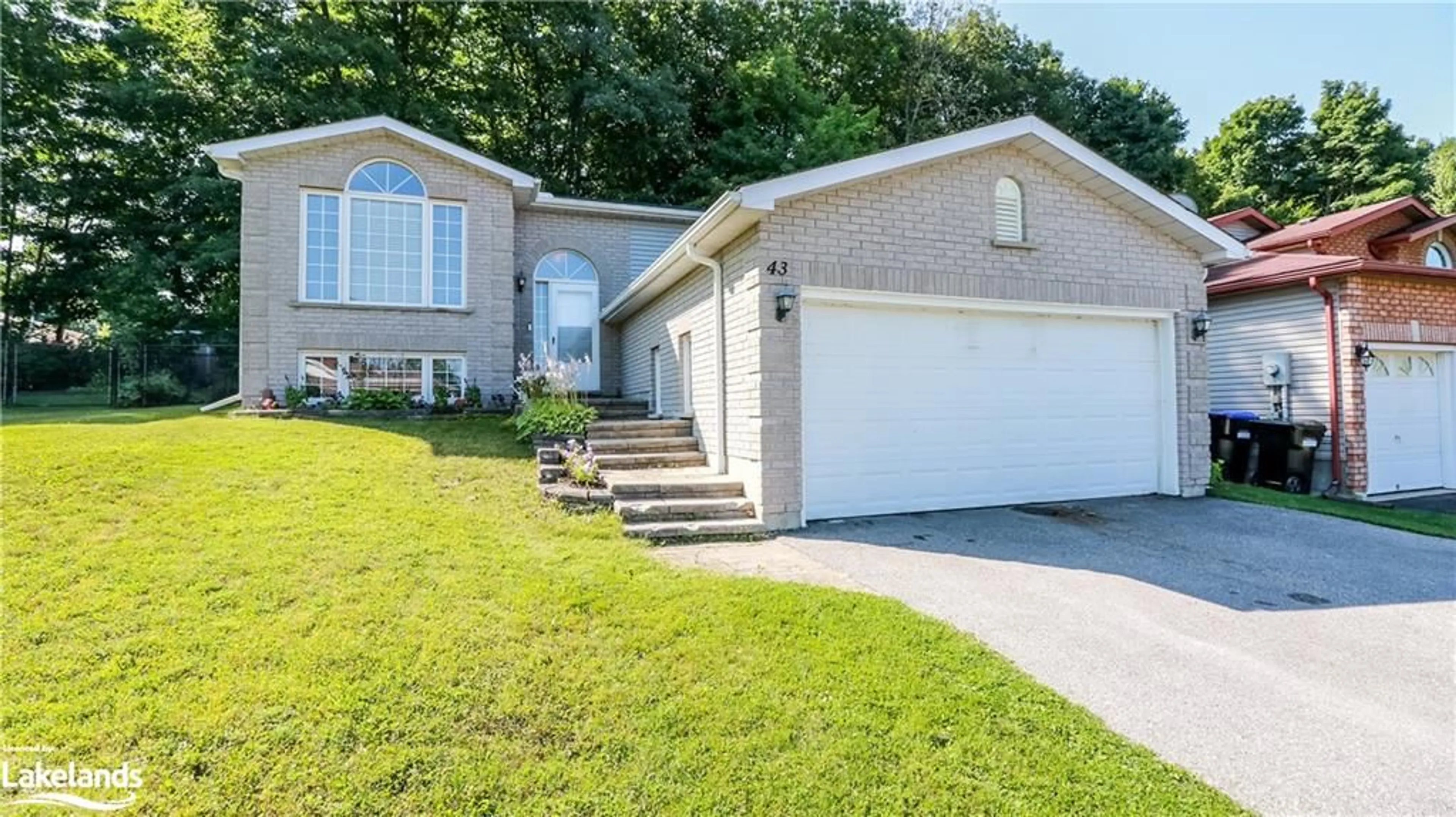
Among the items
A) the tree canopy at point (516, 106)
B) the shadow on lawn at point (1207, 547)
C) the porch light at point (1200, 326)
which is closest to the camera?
the shadow on lawn at point (1207, 547)

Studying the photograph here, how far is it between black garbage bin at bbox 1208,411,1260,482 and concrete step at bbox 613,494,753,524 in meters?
7.83

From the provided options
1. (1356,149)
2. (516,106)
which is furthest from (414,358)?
(1356,149)

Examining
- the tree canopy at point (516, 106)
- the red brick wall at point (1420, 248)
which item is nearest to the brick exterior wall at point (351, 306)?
the tree canopy at point (516, 106)

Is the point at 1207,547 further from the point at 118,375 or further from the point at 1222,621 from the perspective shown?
the point at 118,375

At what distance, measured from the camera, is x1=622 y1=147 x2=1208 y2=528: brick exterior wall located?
20.3ft

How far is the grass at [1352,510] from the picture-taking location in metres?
6.71

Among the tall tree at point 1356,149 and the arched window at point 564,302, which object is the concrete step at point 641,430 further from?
the tall tree at point 1356,149

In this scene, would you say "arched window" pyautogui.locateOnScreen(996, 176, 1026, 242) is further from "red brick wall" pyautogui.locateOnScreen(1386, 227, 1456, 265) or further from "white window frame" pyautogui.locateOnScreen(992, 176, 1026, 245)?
"red brick wall" pyautogui.locateOnScreen(1386, 227, 1456, 265)

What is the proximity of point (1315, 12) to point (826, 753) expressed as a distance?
38.2ft

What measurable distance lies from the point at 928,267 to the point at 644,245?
815 centimetres

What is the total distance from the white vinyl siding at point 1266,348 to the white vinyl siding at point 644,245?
9.99 m

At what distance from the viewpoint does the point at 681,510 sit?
6.14 m

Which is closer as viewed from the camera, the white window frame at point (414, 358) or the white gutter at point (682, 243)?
the white gutter at point (682, 243)

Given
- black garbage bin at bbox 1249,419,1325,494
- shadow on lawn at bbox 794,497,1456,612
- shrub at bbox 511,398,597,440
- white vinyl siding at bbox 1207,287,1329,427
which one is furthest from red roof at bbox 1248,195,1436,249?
shrub at bbox 511,398,597,440
